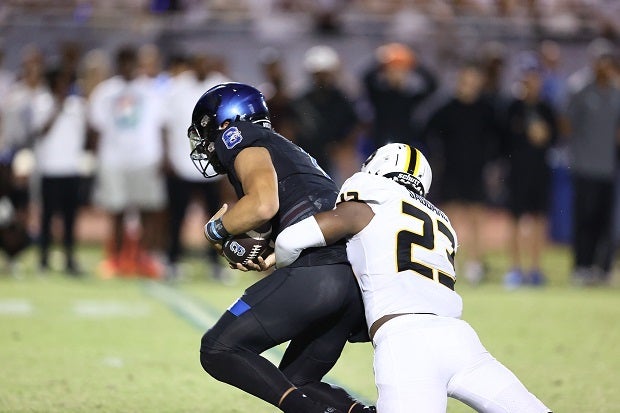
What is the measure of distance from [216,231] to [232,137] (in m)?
0.38

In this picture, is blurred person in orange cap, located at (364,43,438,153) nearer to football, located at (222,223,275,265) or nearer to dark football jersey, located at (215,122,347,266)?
dark football jersey, located at (215,122,347,266)

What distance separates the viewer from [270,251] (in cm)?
490

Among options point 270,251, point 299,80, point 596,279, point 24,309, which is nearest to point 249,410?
point 270,251

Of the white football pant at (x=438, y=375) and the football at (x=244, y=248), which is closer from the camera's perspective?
the white football pant at (x=438, y=375)

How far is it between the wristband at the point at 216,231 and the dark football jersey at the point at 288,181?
189 millimetres

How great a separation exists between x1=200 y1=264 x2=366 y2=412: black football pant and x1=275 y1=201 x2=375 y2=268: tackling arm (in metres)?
0.12

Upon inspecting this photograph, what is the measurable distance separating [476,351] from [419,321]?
235mm

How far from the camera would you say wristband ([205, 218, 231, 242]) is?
4727 millimetres

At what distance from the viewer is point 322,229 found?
4.54m

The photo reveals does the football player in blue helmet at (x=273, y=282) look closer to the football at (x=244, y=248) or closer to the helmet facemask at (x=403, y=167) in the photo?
the football at (x=244, y=248)

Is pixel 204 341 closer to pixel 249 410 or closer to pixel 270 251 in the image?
pixel 270 251

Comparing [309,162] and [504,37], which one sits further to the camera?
[504,37]

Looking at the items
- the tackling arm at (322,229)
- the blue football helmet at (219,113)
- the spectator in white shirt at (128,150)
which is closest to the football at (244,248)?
the tackling arm at (322,229)

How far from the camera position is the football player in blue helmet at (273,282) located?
4.58m
